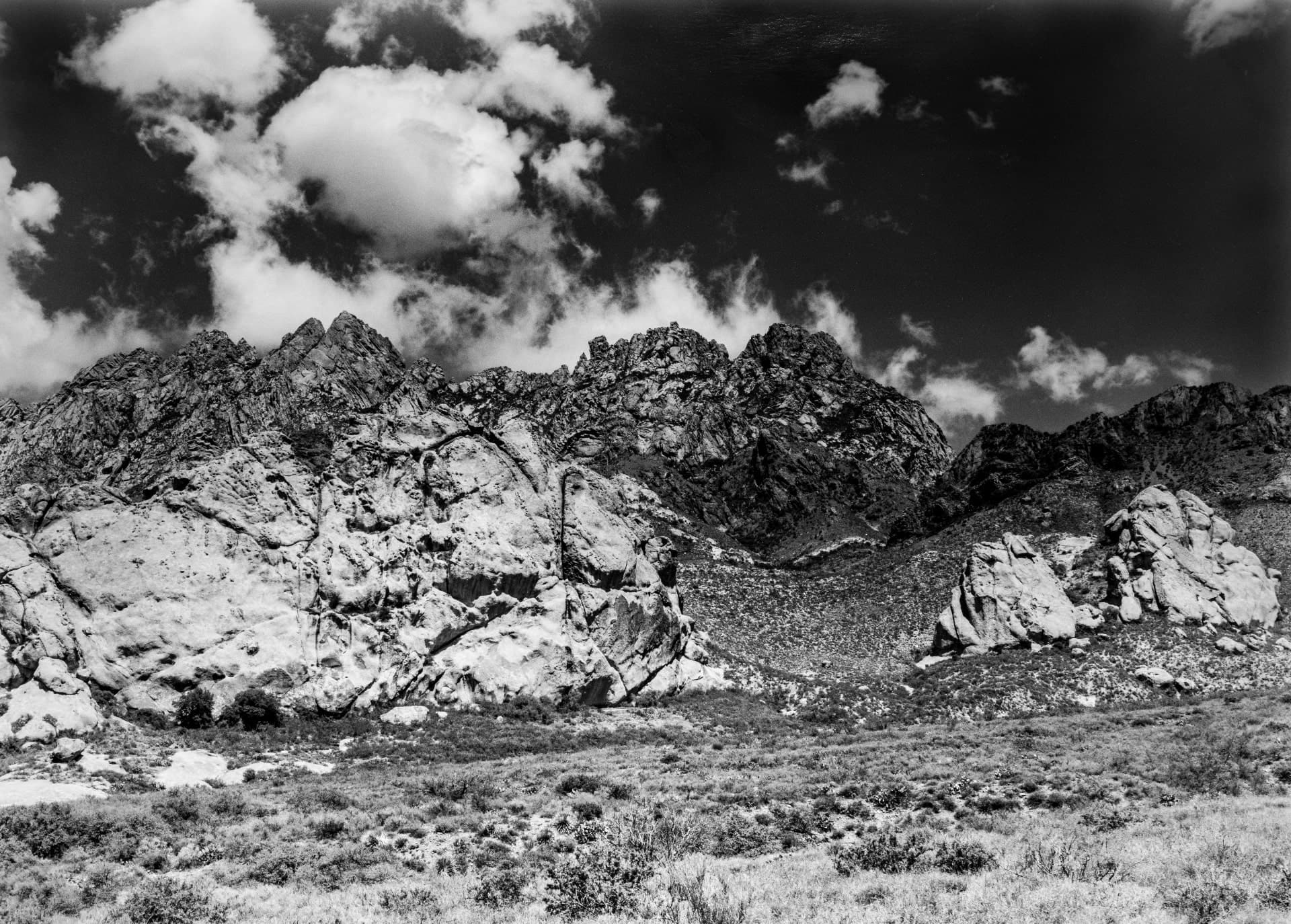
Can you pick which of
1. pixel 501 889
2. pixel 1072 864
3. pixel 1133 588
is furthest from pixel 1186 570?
pixel 501 889

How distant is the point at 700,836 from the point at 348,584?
1192 inches

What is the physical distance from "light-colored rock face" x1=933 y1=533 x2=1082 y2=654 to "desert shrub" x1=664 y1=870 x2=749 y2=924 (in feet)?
162

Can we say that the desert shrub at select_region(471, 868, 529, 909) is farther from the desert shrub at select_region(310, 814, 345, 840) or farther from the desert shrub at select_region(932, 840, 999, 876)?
the desert shrub at select_region(932, 840, 999, 876)

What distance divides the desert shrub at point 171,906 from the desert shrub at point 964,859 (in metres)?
12.4

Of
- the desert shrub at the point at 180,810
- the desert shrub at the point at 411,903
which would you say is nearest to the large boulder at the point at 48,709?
the desert shrub at the point at 180,810

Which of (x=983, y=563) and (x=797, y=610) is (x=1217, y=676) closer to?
(x=983, y=563)

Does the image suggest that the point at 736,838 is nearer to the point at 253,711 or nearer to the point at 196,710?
the point at 253,711

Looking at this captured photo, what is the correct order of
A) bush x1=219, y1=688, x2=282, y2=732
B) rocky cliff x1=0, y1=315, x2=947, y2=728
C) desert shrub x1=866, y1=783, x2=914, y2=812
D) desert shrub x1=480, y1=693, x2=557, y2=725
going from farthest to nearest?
desert shrub x1=480, y1=693, x2=557, y2=725 < rocky cliff x1=0, y1=315, x2=947, y2=728 < bush x1=219, y1=688, x2=282, y2=732 < desert shrub x1=866, y1=783, x2=914, y2=812

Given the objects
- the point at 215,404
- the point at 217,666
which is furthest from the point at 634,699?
the point at 215,404

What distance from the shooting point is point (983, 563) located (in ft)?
195

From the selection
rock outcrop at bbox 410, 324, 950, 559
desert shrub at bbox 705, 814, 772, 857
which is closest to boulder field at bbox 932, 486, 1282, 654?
rock outcrop at bbox 410, 324, 950, 559

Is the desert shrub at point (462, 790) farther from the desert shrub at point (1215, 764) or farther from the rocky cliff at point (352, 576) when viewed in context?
the desert shrub at point (1215, 764)

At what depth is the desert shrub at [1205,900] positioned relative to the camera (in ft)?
32.5

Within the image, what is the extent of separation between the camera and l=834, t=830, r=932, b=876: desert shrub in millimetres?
13344
